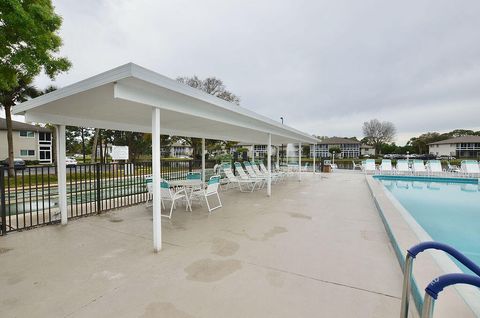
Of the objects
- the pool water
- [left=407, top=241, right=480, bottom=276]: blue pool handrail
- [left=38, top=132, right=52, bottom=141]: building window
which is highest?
[left=38, top=132, right=52, bottom=141]: building window

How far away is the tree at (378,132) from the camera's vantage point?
55875 millimetres

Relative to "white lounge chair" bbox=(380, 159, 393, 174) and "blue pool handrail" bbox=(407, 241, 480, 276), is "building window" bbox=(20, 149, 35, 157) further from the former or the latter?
"white lounge chair" bbox=(380, 159, 393, 174)

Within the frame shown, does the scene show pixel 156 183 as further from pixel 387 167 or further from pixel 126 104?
pixel 387 167

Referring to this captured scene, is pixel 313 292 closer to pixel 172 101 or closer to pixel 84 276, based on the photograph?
pixel 84 276

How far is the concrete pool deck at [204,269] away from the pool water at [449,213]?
1520mm

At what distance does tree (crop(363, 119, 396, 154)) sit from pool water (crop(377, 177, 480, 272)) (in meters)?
51.7

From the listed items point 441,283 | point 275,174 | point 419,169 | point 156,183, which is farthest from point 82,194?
point 419,169

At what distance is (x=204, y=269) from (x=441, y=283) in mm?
2715

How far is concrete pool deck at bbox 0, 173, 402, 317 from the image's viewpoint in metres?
2.44

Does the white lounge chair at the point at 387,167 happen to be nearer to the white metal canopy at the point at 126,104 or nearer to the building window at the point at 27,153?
the white metal canopy at the point at 126,104

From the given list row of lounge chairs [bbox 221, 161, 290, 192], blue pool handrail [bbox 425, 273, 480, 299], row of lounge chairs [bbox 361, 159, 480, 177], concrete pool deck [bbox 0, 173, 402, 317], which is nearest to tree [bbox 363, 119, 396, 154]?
row of lounge chairs [bbox 361, 159, 480, 177]

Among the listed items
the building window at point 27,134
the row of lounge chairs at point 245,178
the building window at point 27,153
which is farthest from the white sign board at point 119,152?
the building window at point 27,153

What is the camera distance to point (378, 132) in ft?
186

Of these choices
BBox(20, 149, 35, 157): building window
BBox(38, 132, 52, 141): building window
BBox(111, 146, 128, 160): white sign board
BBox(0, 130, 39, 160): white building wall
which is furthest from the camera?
BBox(38, 132, 52, 141): building window
